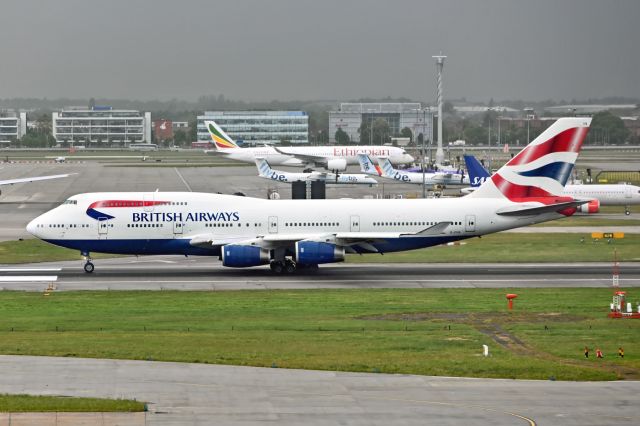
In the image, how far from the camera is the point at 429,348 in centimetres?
3241

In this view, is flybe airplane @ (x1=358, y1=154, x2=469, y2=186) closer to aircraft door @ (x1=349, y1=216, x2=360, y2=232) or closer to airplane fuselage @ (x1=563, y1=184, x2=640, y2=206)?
airplane fuselage @ (x1=563, y1=184, x2=640, y2=206)

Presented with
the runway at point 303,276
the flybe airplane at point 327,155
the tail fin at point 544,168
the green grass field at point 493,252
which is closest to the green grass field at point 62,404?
the runway at point 303,276

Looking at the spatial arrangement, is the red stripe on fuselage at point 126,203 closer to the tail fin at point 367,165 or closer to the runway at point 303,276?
the runway at point 303,276

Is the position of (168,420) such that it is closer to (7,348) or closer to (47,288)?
(7,348)

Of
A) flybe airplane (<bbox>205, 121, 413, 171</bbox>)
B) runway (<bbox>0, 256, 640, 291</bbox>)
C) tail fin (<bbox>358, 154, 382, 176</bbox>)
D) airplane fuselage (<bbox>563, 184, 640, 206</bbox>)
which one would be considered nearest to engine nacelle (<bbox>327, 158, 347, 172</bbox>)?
flybe airplane (<bbox>205, 121, 413, 171</bbox>)

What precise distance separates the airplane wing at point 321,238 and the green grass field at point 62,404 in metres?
25.3

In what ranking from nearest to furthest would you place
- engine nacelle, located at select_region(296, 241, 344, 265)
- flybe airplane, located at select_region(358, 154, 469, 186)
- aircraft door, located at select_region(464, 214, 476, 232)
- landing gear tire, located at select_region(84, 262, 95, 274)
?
engine nacelle, located at select_region(296, 241, 344, 265), landing gear tire, located at select_region(84, 262, 95, 274), aircraft door, located at select_region(464, 214, 476, 232), flybe airplane, located at select_region(358, 154, 469, 186)

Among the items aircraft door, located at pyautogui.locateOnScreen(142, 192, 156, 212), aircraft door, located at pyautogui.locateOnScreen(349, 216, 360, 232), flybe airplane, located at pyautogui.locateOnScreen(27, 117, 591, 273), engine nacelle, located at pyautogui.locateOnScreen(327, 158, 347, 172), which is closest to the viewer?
flybe airplane, located at pyautogui.locateOnScreen(27, 117, 591, 273)

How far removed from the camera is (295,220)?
170 feet

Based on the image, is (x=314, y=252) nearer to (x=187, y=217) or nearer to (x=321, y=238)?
(x=321, y=238)

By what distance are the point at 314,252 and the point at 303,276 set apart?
1.65 metres

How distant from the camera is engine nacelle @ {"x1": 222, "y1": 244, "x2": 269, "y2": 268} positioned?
1959 inches

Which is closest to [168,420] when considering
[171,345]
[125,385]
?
[125,385]

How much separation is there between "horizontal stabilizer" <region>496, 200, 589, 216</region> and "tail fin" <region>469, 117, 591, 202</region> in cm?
76
